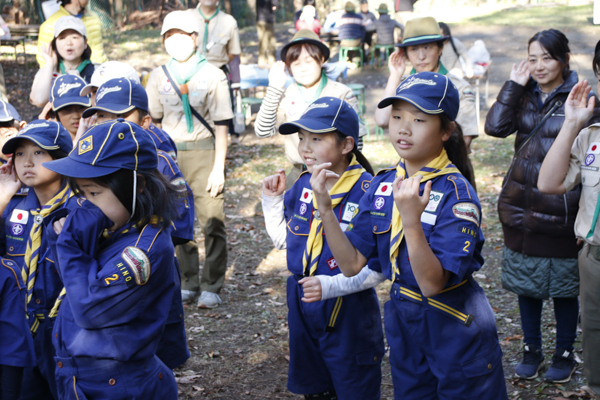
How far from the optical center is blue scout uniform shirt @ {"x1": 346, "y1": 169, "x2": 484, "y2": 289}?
7.96 ft

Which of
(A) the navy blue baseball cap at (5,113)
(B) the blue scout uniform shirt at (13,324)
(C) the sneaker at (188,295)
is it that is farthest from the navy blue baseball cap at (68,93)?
(C) the sneaker at (188,295)

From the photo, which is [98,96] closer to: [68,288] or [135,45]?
[68,288]

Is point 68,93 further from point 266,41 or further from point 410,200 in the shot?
point 266,41

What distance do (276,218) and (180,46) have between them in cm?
244

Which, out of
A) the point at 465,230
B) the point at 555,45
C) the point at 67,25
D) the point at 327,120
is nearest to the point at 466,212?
the point at 465,230

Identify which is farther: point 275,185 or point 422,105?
point 275,185

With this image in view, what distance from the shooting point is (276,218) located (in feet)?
11.8

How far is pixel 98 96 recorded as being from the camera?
3.87 meters

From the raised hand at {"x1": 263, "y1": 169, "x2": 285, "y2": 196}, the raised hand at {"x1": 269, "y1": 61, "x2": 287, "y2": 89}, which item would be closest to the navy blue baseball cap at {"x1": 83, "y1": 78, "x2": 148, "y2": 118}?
the raised hand at {"x1": 263, "y1": 169, "x2": 285, "y2": 196}

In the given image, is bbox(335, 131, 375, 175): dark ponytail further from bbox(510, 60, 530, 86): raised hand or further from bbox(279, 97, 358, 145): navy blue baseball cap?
bbox(510, 60, 530, 86): raised hand

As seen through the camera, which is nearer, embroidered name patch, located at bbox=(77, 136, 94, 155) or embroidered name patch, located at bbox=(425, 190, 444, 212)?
embroidered name patch, located at bbox=(77, 136, 94, 155)

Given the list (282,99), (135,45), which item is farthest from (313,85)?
(135,45)

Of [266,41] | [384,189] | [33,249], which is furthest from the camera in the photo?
[266,41]

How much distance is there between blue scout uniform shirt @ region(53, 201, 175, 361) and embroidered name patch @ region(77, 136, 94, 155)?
0.24 metres
